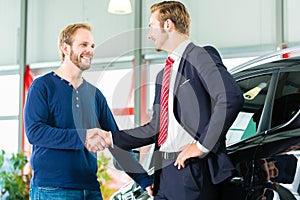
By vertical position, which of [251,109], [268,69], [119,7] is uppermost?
[119,7]

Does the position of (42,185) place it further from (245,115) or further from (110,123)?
(245,115)

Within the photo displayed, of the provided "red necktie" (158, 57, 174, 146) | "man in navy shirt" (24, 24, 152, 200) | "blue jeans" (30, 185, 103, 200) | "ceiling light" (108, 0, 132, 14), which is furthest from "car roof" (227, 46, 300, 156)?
"ceiling light" (108, 0, 132, 14)

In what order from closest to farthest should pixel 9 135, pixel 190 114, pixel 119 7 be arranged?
pixel 190 114 < pixel 119 7 < pixel 9 135

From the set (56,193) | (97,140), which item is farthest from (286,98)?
(56,193)

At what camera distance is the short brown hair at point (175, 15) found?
97.3 inches

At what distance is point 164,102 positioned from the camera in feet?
8.13

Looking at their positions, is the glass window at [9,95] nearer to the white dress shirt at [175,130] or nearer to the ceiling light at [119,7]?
the ceiling light at [119,7]

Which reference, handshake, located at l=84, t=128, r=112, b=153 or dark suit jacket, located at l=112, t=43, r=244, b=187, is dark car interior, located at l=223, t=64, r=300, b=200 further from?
handshake, located at l=84, t=128, r=112, b=153

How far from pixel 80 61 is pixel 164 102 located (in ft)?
2.21

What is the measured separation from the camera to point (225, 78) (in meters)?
2.29

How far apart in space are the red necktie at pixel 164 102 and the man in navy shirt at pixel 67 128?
42 centimetres

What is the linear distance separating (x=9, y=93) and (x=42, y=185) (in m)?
5.88

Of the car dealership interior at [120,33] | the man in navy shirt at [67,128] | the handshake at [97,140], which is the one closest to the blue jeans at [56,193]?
the man in navy shirt at [67,128]

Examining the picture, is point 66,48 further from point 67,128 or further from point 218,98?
point 218,98
